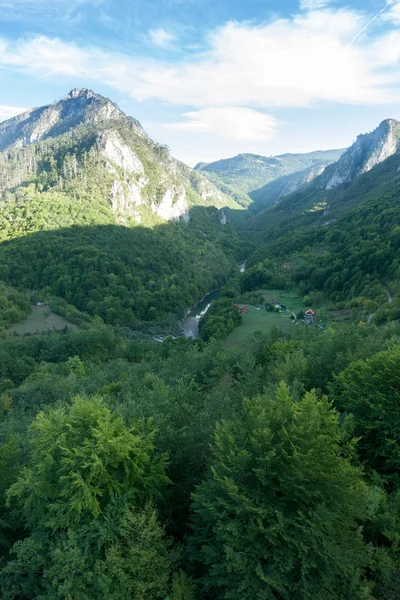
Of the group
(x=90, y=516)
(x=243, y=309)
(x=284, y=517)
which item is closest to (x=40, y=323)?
(x=243, y=309)

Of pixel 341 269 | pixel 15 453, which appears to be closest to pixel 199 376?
pixel 15 453

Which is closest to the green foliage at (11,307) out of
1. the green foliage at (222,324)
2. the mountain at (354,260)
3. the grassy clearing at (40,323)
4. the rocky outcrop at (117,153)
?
the grassy clearing at (40,323)

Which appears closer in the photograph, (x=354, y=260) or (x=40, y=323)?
(x=40, y=323)

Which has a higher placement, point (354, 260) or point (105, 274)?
point (354, 260)

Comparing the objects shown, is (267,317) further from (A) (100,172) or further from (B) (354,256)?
(A) (100,172)

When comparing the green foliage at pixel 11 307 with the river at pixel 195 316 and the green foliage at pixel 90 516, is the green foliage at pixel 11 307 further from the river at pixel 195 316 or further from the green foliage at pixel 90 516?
the green foliage at pixel 90 516

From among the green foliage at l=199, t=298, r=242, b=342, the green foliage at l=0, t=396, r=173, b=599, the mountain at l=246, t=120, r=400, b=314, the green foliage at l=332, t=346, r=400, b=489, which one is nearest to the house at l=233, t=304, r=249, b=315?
the green foliage at l=199, t=298, r=242, b=342

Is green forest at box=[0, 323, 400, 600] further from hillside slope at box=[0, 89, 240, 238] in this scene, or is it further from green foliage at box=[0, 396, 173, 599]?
hillside slope at box=[0, 89, 240, 238]
